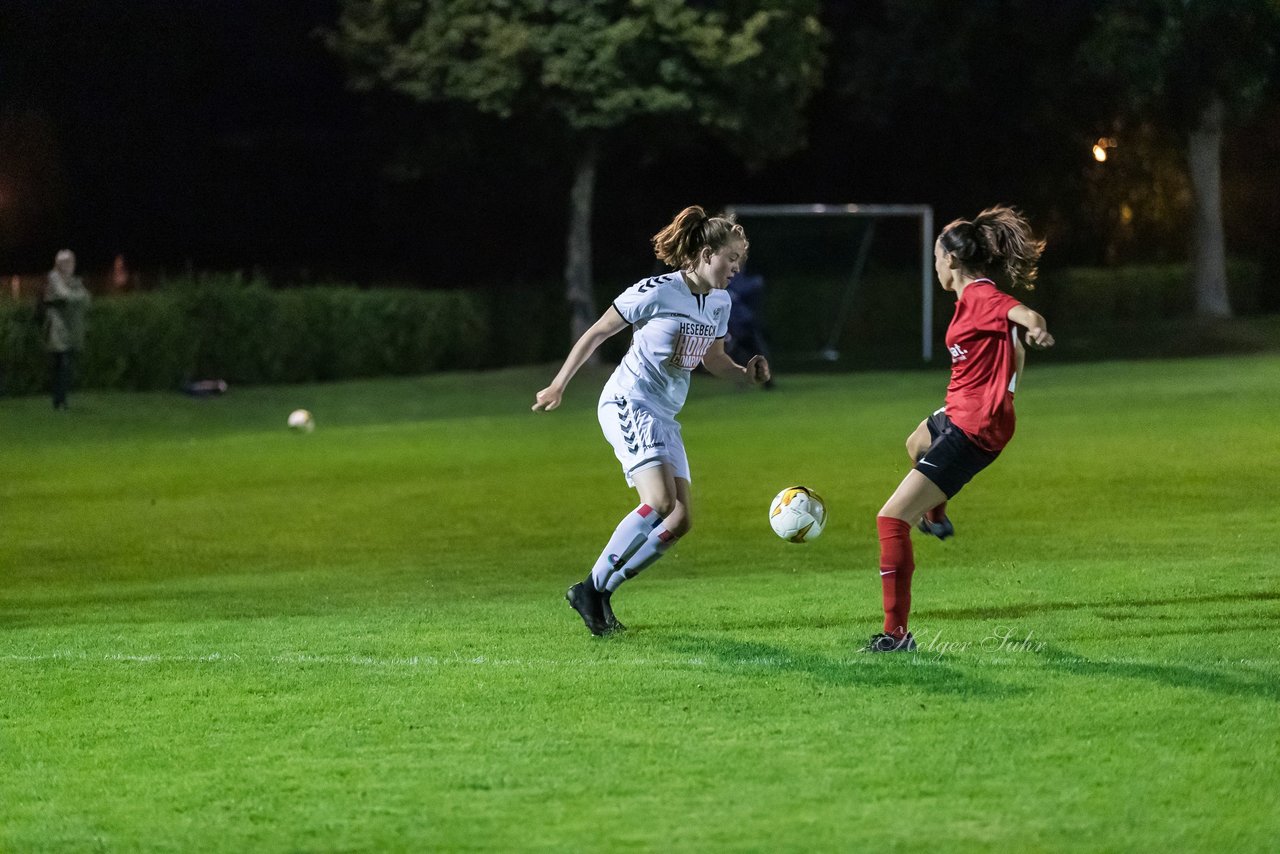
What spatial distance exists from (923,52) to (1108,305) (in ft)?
30.4

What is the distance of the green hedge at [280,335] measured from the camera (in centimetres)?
2895

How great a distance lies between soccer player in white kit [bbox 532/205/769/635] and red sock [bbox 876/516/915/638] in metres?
1.13

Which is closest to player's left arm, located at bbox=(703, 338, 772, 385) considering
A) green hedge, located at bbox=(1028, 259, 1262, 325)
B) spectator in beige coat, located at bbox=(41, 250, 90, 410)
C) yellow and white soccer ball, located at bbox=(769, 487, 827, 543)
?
yellow and white soccer ball, located at bbox=(769, 487, 827, 543)

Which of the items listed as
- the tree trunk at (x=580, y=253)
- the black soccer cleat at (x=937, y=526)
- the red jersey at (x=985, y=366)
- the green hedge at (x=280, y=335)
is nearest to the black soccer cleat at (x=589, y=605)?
the black soccer cleat at (x=937, y=526)

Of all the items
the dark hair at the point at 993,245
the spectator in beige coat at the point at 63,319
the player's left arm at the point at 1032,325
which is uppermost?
the dark hair at the point at 993,245

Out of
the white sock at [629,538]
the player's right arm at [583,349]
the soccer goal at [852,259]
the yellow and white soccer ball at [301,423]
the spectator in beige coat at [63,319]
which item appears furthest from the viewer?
the soccer goal at [852,259]

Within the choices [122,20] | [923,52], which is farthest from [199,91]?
[923,52]

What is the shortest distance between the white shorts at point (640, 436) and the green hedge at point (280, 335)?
20.9 meters

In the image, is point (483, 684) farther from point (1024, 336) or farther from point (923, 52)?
point (923, 52)

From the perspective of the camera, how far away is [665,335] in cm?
895

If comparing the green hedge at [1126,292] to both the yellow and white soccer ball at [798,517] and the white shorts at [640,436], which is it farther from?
the white shorts at [640,436]

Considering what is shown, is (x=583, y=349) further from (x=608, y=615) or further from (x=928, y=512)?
(x=928, y=512)

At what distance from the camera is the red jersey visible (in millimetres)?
8234

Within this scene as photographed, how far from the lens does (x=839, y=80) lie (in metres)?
42.9
